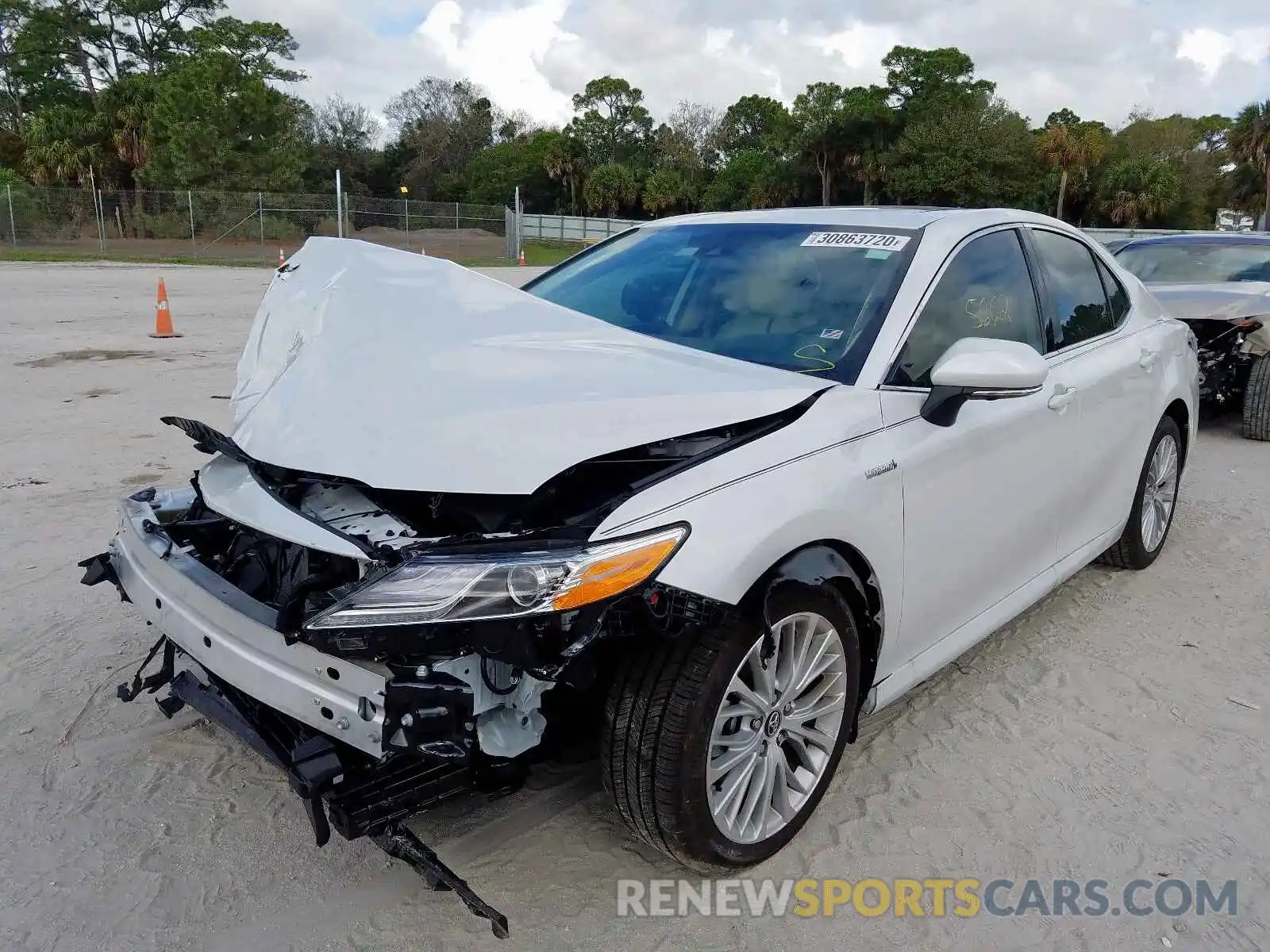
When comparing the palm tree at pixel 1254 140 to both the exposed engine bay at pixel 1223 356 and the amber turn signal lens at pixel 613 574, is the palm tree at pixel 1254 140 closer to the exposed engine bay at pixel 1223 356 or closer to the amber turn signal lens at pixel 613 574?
the exposed engine bay at pixel 1223 356

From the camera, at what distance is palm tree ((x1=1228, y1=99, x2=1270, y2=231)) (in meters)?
50.2

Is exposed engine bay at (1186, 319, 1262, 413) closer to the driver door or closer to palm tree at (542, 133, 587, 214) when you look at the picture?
the driver door

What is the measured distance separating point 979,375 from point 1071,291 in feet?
5.20

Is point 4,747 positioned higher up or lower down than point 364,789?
lower down

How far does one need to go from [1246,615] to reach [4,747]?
194 inches

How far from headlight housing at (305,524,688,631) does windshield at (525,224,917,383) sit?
3.51ft

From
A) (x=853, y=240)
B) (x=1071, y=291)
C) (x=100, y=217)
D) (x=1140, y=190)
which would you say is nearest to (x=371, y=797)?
(x=853, y=240)

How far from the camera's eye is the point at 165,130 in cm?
4606

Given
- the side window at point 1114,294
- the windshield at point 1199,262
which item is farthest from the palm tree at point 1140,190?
the side window at point 1114,294

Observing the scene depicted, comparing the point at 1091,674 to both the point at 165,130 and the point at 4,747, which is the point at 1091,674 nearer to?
the point at 4,747

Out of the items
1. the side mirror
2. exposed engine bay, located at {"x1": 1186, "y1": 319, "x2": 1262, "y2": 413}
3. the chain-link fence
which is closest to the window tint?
the side mirror

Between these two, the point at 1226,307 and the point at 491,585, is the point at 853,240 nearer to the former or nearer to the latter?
the point at 491,585

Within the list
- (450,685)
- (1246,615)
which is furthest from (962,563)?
(1246,615)

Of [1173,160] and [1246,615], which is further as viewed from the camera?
[1173,160]
